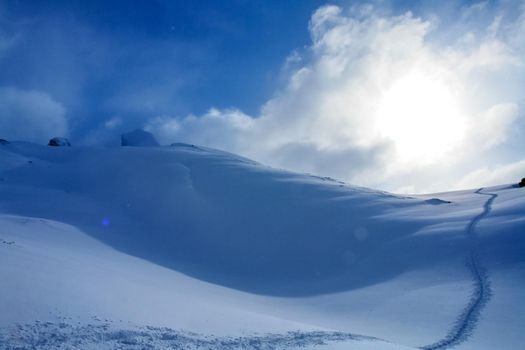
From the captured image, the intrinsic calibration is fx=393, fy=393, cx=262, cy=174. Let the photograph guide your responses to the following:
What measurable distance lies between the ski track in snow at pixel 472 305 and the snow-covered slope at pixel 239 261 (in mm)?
94

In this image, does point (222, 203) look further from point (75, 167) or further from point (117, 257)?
point (75, 167)

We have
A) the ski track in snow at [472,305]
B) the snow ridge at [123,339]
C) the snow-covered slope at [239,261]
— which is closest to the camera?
the snow ridge at [123,339]

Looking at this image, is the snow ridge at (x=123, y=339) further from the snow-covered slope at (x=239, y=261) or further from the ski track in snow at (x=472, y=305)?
the ski track in snow at (x=472, y=305)

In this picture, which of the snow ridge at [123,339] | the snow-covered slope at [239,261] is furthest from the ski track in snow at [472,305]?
the snow ridge at [123,339]

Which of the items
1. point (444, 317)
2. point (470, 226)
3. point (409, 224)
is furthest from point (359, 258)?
point (444, 317)

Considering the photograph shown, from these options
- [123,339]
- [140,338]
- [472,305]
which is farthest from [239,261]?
[123,339]

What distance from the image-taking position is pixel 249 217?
124 feet

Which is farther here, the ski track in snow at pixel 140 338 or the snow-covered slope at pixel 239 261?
the snow-covered slope at pixel 239 261

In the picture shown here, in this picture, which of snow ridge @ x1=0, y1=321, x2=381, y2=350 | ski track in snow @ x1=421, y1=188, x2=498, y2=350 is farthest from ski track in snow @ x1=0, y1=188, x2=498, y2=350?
ski track in snow @ x1=421, y1=188, x2=498, y2=350

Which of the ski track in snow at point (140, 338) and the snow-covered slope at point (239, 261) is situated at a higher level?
the snow-covered slope at point (239, 261)

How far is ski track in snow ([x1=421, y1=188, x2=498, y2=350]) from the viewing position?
1532 cm

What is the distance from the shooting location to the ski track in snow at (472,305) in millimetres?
15320

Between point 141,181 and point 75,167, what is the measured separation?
13628mm

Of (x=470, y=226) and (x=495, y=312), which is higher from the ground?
(x=470, y=226)
